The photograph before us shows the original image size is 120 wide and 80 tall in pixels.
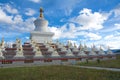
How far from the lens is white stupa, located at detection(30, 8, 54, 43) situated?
43.5 m

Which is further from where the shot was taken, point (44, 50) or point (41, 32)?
point (41, 32)

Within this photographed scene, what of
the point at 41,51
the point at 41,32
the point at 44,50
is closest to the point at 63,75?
Result: the point at 41,51

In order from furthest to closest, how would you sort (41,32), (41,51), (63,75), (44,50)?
(41,32) → (44,50) → (41,51) → (63,75)

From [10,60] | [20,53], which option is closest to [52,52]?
[20,53]

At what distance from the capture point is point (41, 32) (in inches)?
1738

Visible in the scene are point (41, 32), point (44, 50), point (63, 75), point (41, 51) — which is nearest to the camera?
point (63, 75)

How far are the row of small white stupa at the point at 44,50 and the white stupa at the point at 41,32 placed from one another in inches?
134

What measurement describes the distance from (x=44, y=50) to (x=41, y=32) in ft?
27.8

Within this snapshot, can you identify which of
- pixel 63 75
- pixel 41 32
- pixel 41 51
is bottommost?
pixel 63 75

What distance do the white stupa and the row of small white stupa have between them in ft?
11.1

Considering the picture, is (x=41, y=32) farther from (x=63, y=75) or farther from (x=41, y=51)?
(x=63, y=75)

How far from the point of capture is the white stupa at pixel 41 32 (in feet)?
143

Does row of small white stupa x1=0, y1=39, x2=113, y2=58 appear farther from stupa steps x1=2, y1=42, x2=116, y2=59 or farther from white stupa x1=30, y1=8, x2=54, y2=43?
white stupa x1=30, y1=8, x2=54, y2=43

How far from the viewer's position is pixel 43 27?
46.6 m
